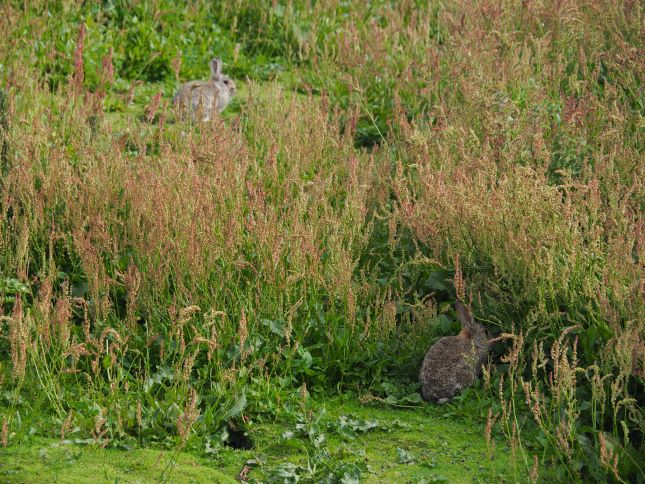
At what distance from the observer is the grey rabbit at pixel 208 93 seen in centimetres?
695

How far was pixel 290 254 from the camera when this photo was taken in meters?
4.91

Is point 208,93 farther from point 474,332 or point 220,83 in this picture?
point 474,332

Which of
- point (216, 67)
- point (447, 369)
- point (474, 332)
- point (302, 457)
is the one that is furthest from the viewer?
point (216, 67)

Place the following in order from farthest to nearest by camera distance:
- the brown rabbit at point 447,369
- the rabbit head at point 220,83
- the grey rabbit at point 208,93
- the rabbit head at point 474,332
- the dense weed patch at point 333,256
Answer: the rabbit head at point 220,83
the grey rabbit at point 208,93
the rabbit head at point 474,332
the brown rabbit at point 447,369
the dense weed patch at point 333,256

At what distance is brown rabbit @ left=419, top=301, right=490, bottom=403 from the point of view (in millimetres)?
4500

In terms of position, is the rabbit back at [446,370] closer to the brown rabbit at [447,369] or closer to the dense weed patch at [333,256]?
the brown rabbit at [447,369]

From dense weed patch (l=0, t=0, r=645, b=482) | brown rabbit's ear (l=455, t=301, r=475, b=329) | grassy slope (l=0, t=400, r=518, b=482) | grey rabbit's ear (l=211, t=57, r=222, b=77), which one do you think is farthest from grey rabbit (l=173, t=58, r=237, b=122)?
grassy slope (l=0, t=400, r=518, b=482)

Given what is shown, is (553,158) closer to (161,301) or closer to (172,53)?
(161,301)

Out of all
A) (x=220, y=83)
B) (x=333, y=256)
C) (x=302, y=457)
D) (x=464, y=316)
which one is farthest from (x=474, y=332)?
(x=220, y=83)

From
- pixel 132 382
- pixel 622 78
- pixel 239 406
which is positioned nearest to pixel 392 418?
pixel 239 406

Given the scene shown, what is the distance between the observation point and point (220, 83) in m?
7.51

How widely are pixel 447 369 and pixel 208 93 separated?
11.8 ft

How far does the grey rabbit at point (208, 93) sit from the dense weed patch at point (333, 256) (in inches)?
10.4

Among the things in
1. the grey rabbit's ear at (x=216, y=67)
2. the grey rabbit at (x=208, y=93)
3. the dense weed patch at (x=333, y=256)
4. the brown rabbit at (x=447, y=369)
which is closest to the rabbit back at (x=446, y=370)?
the brown rabbit at (x=447, y=369)
